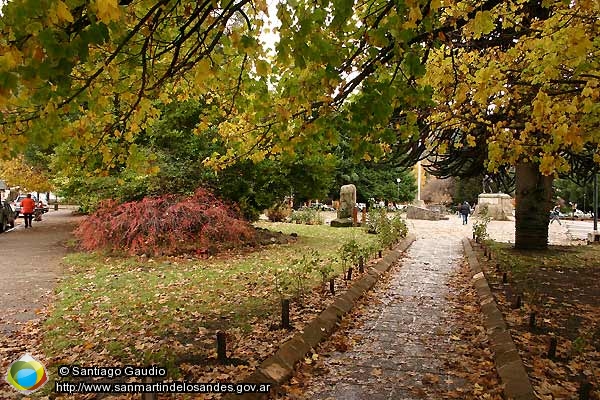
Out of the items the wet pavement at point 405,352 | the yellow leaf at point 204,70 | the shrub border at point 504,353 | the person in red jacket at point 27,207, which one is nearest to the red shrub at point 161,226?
the wet pavement at point 405,352

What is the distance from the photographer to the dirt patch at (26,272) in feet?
23.6

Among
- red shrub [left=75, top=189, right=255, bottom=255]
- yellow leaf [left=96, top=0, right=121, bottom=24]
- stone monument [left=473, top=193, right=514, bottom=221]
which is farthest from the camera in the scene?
stone monument [left=473, top=193, right=514, bottom=221]

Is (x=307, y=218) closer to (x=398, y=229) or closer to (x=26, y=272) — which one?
(x=398, y=229)

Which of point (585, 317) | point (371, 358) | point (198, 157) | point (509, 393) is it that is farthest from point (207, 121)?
point (198, 157)

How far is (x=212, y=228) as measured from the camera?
517 inches

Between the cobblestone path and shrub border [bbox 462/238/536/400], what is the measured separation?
0.43 m

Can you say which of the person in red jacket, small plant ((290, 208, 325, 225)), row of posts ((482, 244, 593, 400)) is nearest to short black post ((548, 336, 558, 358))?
row of posts ((482, 244, 593, 400))

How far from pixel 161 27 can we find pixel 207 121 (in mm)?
1803

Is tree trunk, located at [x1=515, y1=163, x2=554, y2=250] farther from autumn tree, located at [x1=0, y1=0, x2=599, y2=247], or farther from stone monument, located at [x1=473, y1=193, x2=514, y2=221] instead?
stone monument, located at [x1=473, y1=193, x2=514, y2=221]

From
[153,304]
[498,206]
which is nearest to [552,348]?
[153,304]

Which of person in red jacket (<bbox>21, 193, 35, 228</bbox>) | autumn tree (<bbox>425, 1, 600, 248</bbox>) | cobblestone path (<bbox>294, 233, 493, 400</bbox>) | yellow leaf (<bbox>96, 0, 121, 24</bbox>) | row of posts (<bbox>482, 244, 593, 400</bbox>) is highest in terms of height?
autumn tree (<bbox>425, 1, 600, 248</bbox>)

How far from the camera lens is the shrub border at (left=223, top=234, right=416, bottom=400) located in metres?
4.35

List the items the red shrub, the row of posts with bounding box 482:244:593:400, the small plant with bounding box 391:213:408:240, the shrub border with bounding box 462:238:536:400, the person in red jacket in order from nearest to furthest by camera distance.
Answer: the row of posts with bounding box 482:244:593:400 → the shrub border with bounding box 462:238:536:400 → the red shrub → the small plant with bounding box 391:213:408:240 → the person in red jacket

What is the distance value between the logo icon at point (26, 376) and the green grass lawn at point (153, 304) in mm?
342
